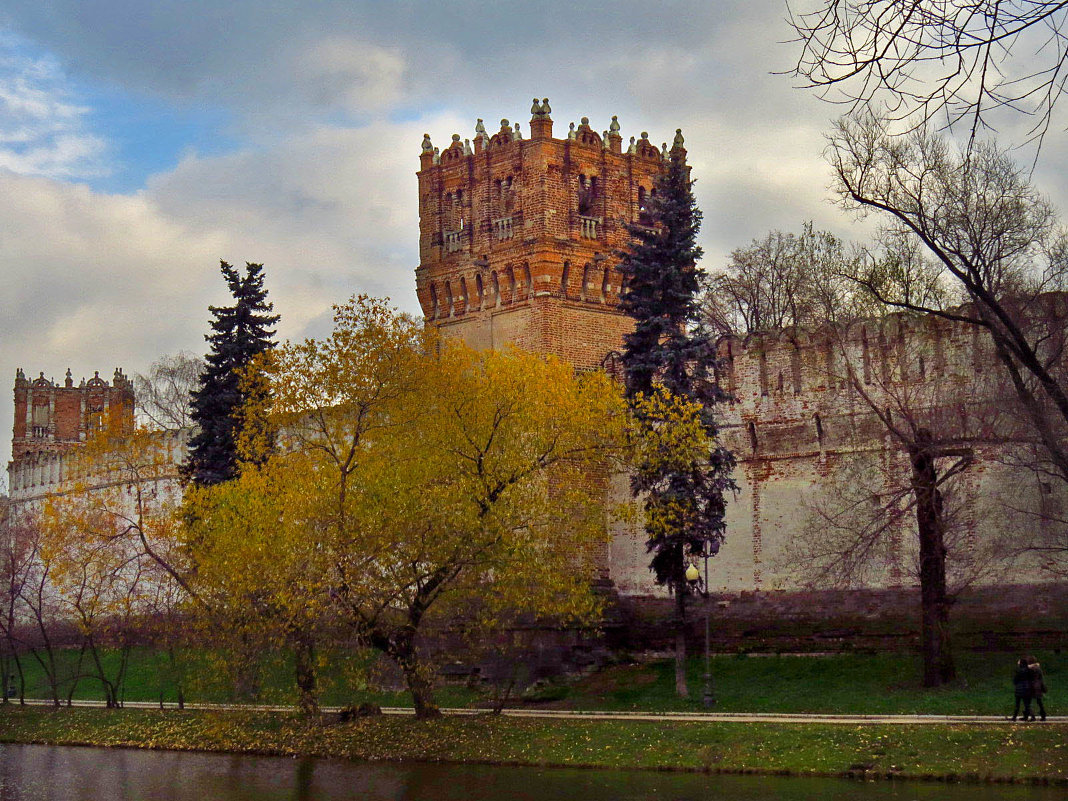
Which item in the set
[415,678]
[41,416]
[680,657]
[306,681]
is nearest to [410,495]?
[415,678]

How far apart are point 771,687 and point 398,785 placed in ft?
34.2

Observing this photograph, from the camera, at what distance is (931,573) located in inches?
968

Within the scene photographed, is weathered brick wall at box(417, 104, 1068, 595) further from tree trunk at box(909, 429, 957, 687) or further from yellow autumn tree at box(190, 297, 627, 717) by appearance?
yellow autumn tree at box(190, 297, 627, 717)

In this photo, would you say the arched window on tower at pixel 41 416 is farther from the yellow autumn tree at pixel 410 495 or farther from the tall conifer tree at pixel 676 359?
the tall conifer tree at pixel 676 359

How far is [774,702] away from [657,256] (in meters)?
9.95

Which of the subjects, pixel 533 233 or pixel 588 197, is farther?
pixel 588 197

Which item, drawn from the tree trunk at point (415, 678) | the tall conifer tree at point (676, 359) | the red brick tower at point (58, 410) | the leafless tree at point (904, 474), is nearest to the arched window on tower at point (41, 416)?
the red brick tower at point (58, 410)

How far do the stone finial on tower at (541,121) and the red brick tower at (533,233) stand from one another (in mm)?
26

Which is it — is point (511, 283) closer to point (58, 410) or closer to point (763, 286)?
point (763, 286)

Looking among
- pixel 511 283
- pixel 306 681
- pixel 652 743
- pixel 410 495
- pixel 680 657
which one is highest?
pixel 511 283

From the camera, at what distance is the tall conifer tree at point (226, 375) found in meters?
33.1

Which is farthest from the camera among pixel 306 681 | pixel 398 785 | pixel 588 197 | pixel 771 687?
pixel 588 197

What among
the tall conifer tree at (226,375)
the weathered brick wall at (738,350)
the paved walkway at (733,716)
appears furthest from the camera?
the tall conifer tree at (226,375)

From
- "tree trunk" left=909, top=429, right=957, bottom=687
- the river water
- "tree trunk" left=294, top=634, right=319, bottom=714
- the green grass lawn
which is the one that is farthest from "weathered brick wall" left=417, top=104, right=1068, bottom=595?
"tree trunk" left=294, top=634, right=319, bottom=714
